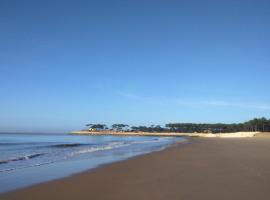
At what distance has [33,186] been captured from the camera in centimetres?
1060

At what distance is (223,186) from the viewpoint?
990 centimetres

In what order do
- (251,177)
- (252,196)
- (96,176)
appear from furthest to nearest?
1. (96,176)
2. (251,177)
3. (252,196)

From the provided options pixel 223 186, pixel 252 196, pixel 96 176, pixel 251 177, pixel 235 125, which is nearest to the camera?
pixel 252 196

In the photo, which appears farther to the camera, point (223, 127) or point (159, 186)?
point (223, 127)

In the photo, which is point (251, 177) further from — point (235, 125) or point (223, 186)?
point (235, 125)

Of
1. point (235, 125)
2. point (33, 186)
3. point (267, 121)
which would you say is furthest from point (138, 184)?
point (235, 125)

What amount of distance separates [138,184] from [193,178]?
2.01 metres

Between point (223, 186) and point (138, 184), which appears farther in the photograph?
point (138, 184)

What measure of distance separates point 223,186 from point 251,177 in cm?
205

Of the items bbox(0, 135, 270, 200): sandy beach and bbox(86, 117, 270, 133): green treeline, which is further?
bbox(86, 117, 270, 133): green treeline

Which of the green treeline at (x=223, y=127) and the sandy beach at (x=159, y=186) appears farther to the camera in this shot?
the green treeline at (x=223, y=127)

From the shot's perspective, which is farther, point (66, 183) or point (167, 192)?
point (66, 183)

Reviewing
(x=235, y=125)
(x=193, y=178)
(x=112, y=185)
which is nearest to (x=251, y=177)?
(x=193, y=178)

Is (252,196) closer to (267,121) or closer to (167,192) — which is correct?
(167,192)
